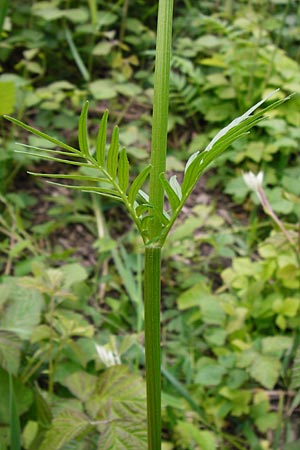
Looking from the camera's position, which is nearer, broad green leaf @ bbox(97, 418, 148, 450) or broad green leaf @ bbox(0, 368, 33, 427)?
broad green leaf @ bbox(97, 418, 148, 450)

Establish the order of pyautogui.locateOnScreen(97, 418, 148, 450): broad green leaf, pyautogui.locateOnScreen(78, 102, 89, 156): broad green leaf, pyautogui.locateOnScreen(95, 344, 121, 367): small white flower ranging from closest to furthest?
pyautogui.locateOnScreen(78, 102, 89, 156): broad green leaf, pyautogui.locateOnScreen(97, 418, 148, 450): broad green leaf, pyautogui.locateOnScreen(95, 344, 121, 367): small white flower

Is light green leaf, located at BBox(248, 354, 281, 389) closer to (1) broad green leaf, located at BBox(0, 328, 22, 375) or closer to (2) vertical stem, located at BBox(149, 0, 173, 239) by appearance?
(1) broad green leaf, located at BBox(0, 328, 22, 375)

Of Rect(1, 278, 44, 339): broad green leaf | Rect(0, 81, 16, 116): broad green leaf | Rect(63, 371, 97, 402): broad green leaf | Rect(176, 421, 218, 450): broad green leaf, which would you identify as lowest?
Rect(176, 421, 218, 450): broad green leaf

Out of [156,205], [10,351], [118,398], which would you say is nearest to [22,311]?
[10,351]

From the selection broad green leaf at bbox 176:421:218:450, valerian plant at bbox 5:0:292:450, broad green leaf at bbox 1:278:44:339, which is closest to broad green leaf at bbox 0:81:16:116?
broad green leaf at bbox 1:278:44:339

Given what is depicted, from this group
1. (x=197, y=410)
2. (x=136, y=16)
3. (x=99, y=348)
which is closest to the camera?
(x=99, y=348)

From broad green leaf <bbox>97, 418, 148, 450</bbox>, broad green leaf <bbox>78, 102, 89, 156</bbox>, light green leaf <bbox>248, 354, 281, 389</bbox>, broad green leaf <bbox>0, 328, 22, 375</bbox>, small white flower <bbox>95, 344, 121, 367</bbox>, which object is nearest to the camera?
broad green leaf <bbox>78, 102, 89, 156</bbox>

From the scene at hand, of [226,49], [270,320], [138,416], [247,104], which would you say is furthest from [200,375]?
[226,49]

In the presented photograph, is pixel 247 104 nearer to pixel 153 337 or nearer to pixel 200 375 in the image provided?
pixel 200 375
